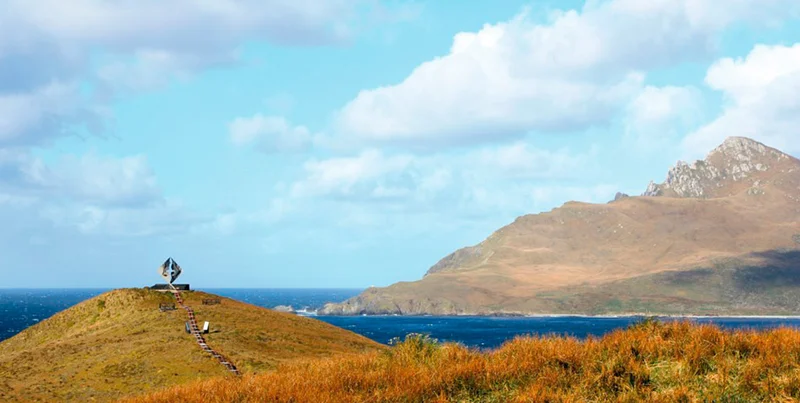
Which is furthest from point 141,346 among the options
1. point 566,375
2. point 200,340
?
point 566,375

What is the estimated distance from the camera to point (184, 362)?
31484 mm

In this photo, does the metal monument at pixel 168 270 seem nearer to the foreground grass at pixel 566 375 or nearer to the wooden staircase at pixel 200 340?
the wooden staircase at pixel 200 340

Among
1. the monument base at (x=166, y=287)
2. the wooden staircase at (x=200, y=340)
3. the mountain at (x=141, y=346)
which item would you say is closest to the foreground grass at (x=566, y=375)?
the mountain at (x=141, y=346)

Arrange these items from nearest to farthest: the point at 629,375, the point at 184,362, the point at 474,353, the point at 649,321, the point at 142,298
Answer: the point at 629,375
the point at 474,353
the point at 649,321
the point at 184,362
the point at 142,298

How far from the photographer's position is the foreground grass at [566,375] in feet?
47.5

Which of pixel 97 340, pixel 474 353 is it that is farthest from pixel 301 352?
pixel 474 353

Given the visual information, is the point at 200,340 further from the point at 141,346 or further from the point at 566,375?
the point at 566,375

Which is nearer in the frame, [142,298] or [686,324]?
[686,324]

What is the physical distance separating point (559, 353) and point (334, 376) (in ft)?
17.9

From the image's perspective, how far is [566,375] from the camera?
15852mm

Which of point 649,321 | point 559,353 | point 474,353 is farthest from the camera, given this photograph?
point 649,321

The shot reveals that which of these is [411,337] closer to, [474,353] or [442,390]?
[474,353]

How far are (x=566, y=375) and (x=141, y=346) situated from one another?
25.3 m

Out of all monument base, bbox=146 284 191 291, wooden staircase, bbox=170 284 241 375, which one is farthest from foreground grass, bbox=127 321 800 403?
monument base, bbox=146 284 191 291
